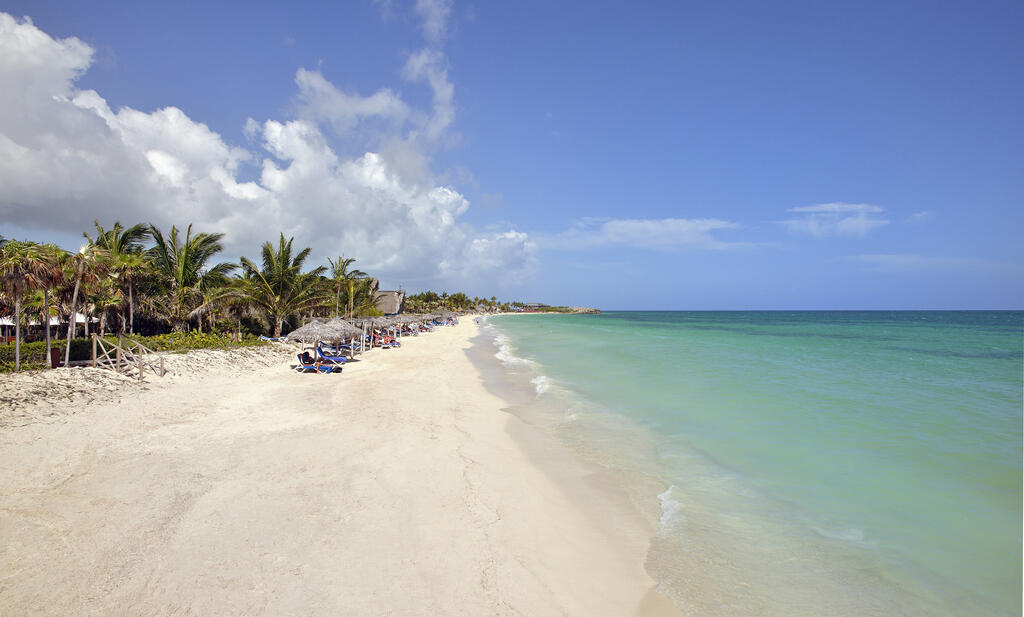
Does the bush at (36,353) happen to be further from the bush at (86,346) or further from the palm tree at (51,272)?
the palm tree at (51,272)

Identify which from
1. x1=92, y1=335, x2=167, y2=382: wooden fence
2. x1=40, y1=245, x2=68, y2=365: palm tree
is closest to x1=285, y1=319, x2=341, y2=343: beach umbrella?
x1=92, y1=335, x2=167, y2=382: wooden fence

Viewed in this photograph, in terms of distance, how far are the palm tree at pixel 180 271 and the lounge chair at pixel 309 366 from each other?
24.8ft

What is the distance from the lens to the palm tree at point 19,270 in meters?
8.38

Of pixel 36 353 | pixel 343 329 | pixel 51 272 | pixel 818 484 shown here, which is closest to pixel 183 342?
pixel 36 353

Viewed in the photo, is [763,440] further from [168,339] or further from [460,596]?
[168,339]

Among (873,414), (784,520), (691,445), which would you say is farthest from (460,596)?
(873,414)

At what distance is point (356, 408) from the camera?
8836 mm

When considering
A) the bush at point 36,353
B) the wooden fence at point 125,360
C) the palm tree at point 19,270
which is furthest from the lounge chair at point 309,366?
the palm tree at point 19,270

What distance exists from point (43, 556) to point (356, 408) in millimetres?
5340

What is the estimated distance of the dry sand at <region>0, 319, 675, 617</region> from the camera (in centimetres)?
328

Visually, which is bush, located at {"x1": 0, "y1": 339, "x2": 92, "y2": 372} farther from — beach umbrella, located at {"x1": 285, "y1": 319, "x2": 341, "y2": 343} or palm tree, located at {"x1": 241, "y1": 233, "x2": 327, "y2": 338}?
palm tree, located at {"x1": 241, "y1": 233, "x2": 327, "y2": 338}

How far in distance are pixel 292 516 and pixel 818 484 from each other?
694cm

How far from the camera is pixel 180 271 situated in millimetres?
17125

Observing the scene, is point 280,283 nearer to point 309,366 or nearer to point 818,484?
point 309,366
